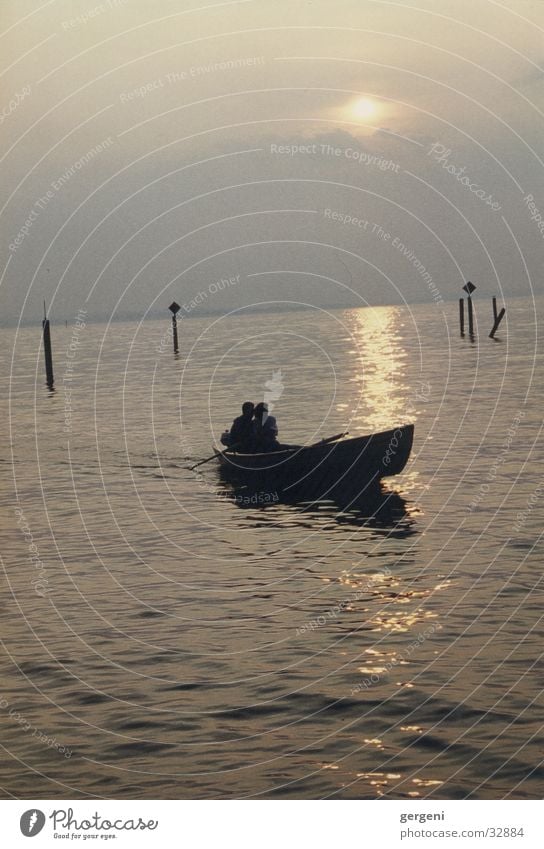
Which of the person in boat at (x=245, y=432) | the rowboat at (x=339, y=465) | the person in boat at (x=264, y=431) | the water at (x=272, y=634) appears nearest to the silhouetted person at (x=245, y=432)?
the person in boat at (x=245, y=432)

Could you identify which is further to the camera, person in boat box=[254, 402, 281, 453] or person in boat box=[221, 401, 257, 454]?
person in boat box=[221, 401, 257, 454]

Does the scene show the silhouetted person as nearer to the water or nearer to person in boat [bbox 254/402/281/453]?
person in boat [bbox 254/402/281/453]

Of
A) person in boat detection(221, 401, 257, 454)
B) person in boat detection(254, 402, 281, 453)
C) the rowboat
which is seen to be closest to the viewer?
the rowboat

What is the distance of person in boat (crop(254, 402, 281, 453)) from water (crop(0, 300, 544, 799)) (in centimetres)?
134

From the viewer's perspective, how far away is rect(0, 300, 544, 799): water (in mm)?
8758

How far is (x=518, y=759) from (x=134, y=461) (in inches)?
779

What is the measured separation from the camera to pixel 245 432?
938 inches

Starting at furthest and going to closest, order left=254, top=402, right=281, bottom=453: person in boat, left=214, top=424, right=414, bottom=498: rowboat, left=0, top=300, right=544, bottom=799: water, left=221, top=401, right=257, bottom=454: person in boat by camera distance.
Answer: left=221, top=401, right=257, bottom=454: person in boat < left=254, top=402, right=281, bottom=453: person in boat < left=214, top=424, right=414, bottom=498: rowboat < left=0, top=300, right=544, bottom=799: water

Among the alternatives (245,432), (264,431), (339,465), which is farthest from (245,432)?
(339,465)

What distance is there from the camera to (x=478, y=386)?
4350 centimetres

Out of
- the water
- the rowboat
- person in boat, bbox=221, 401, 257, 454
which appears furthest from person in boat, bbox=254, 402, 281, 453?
the water
